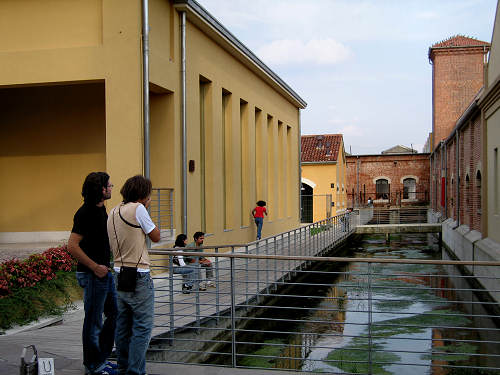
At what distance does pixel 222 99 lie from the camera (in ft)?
52.5

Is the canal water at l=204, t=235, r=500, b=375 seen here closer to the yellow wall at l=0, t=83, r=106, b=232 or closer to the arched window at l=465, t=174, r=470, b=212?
the arched window at l=465, t=174, r=470, b=212

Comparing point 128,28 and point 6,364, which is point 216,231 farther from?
point 6,364

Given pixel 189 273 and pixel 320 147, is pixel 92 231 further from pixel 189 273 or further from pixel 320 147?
pixel 320 147

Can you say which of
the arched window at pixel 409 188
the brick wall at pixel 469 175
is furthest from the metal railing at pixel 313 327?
the arched window at pixel 409 188

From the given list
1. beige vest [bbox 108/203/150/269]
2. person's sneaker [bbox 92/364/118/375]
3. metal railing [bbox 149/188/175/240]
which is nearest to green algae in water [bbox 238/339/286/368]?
person's sneaker [bbox 92/364/118/375]

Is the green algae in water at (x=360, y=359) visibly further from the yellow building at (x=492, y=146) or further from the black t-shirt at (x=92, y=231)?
the yellow building at (x=492, y=146)

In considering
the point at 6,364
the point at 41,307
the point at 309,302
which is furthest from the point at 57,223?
the point at 6,364

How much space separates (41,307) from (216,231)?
7424 millimetres

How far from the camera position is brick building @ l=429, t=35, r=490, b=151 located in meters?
42.1

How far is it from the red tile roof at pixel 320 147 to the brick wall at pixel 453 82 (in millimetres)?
10276

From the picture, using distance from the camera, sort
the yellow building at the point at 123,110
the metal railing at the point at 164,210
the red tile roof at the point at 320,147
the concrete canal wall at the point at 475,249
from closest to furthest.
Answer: the yellow building at the point at 123,110 → the metal railing at the point at 164,210 → the concrete canal wall at the point at 475,249 → the red tile roof at the point at 320,147

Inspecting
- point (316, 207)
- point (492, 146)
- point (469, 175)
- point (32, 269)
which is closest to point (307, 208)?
A: point (316, 207)

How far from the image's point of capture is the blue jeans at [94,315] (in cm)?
437

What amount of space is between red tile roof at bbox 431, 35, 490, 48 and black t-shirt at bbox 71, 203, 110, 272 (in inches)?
1703
